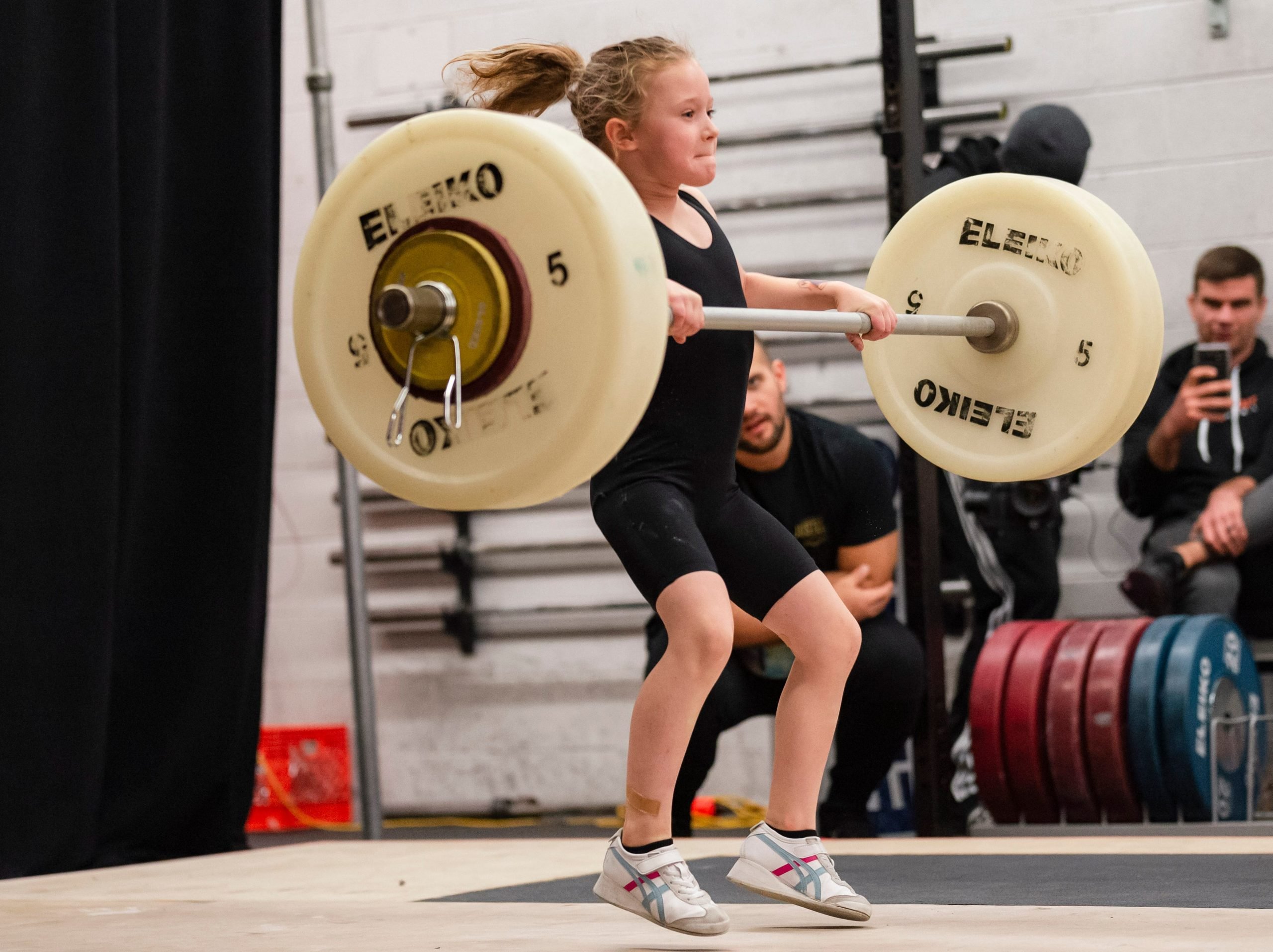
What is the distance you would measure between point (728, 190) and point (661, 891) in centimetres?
257

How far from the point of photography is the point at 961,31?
3.79 m

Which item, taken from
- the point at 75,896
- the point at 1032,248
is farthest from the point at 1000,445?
the point at 75,896

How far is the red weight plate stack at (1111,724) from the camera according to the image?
2.96 meters

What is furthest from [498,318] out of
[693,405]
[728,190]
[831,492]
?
[728,190]

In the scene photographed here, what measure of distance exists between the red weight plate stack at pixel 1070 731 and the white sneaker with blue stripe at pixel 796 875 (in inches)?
52.1

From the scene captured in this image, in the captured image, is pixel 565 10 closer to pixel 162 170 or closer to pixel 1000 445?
pixel 162 170

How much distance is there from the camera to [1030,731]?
3.02m

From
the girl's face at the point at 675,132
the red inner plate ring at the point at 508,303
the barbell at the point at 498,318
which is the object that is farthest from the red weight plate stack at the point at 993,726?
the red inner plate ring at the point at 508,303

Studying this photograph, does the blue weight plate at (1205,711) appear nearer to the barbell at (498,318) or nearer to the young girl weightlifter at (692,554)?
the barbell at (498,318)

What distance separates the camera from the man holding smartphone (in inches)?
128

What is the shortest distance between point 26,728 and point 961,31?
2.65 metres

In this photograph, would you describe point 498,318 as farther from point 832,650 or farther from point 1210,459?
point 1210,459

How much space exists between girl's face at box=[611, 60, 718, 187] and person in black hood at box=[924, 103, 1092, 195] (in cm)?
154

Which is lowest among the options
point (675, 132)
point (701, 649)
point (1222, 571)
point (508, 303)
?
point (1222, 571)
